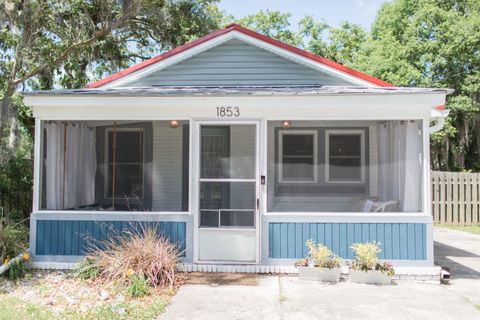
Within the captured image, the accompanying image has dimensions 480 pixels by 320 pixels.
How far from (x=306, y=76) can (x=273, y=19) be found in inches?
788

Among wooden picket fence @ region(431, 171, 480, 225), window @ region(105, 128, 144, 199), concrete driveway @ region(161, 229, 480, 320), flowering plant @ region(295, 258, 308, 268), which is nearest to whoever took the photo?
concrete driveway @ region(161, 229, 480, 320)

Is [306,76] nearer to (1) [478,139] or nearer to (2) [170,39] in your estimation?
(2) [170,39]

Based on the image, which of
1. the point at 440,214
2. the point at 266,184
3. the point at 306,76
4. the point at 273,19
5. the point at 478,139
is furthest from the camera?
the point at 273,19

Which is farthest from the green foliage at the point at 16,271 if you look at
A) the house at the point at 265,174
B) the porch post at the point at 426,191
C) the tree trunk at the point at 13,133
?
the tree trunk at the point at 13,133

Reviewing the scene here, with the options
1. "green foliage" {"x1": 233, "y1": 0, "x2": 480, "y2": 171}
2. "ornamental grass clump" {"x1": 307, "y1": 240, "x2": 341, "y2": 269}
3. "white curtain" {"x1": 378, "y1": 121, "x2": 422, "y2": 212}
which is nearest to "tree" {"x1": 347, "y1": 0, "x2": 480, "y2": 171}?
"green foliage" {"x1": 233, "y1": 0, "x2": 480, "y2": 171}

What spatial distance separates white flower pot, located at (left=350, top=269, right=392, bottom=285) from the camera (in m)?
6.51

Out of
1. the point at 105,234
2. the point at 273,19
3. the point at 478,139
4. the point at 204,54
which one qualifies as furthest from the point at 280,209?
the point at 273,19

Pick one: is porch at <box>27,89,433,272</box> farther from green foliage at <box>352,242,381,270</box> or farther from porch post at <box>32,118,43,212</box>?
green foliage at <box>352,242,381,270</box>

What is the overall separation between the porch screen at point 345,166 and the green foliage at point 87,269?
285cm

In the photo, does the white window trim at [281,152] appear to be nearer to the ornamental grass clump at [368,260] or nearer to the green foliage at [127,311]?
the ornamental grass clump at [368,260]

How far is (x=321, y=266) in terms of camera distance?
21.6 feet

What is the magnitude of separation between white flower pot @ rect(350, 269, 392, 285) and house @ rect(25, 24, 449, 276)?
45 cm

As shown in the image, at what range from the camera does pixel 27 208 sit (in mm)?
11148

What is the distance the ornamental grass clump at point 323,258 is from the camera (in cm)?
654
